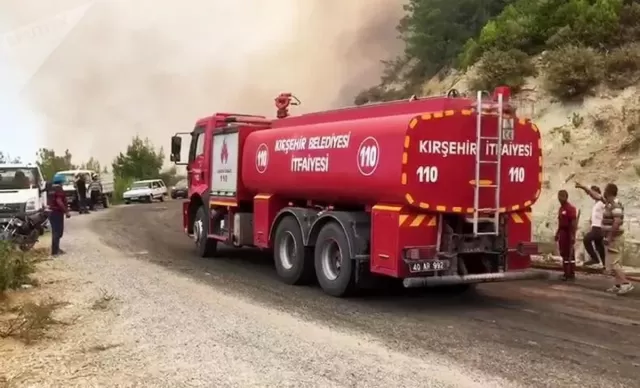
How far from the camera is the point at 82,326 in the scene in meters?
8.49

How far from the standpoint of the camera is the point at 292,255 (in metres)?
11.9

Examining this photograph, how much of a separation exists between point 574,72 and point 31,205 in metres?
15.1

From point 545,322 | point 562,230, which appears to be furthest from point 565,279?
point 545,322

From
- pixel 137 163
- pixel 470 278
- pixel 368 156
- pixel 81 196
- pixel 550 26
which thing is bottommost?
pixel 470 278

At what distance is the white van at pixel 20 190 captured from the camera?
1666cm

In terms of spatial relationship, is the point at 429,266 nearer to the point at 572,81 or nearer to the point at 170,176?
the point at 572,81

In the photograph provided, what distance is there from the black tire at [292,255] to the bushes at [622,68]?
1270 centimetres

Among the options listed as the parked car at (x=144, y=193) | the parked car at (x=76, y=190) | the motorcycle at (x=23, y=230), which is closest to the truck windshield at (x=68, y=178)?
the parked car at (x=76, y=190)

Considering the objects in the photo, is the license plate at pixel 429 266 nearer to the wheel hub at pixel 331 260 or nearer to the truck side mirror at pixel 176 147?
the wheel hub at pixel 331 260

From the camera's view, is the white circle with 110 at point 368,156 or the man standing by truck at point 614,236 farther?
the man standing by truck at point 614,236

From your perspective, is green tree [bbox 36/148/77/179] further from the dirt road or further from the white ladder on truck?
the white ladder on truck

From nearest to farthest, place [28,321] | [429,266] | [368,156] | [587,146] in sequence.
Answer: [28,321]
[429,266]
[368,156]
[587,146]

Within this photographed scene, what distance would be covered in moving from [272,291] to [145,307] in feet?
7.09

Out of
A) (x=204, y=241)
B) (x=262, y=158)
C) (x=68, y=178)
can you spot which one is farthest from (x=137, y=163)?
(x=262, y=158)
